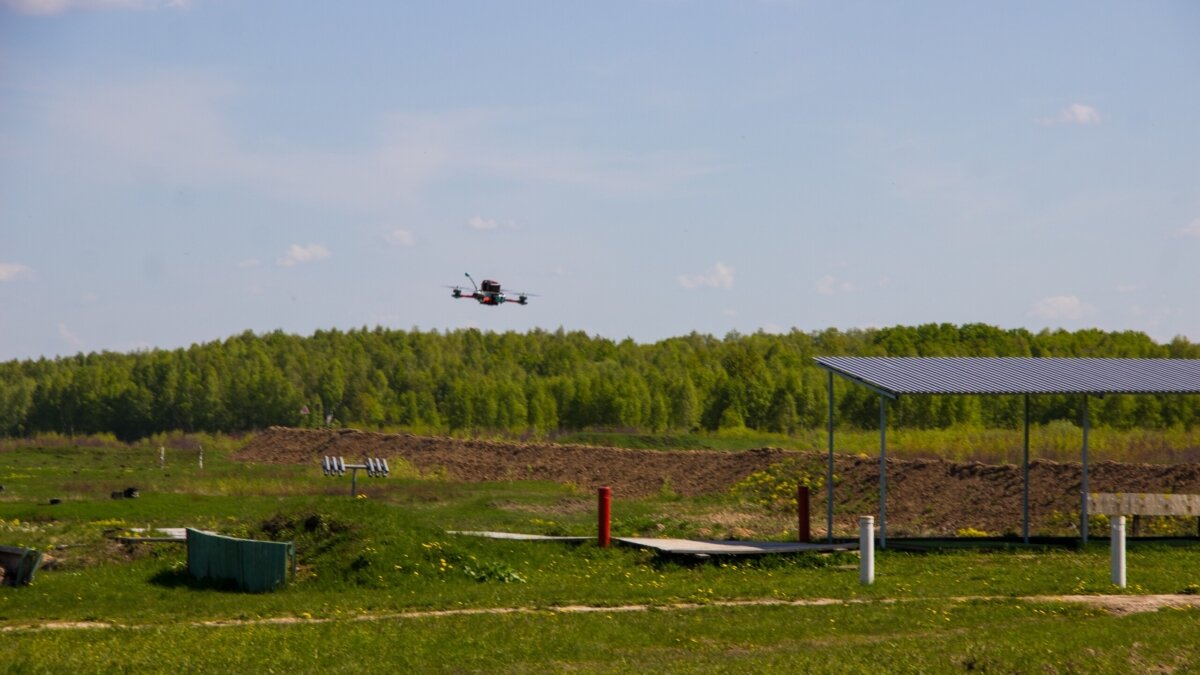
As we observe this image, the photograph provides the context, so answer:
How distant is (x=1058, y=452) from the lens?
45969 mm

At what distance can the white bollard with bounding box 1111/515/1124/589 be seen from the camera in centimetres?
1973

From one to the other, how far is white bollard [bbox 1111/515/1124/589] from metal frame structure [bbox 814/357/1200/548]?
493 centimetres

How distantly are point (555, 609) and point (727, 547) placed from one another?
6981 mm

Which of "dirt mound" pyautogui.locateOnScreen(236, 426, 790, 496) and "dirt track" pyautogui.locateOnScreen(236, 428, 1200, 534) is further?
"dirt mound" pyautogui.locateOnScreen(236, 426, 790, 496)

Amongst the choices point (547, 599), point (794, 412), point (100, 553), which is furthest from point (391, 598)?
point (794, 412)

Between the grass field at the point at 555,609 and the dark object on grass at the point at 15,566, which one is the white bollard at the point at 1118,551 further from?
the dark object on grass at the point at 15,566

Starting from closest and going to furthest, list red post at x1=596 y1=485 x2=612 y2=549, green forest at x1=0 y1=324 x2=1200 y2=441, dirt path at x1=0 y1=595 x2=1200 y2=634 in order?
1. dirt path at x1=0 y1=595 x2=1200 y2=634
2. red post at x1=596 y1=485 x2=612 y2=549
3. green forest at x1=0 y1=324 x2=1200 y2=441

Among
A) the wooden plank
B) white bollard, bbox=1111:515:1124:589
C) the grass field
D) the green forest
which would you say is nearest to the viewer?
the grass field

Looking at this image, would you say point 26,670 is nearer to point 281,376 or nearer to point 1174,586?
point 1174,586

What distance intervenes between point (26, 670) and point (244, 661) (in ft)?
6.66

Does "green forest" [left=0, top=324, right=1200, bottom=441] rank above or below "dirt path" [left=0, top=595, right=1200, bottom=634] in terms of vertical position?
above

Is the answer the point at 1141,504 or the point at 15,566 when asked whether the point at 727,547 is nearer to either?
the point at 1141,504

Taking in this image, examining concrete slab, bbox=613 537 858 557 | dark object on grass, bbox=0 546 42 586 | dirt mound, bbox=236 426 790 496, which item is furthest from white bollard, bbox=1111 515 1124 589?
dirt mound, bbox=236 426 790 496

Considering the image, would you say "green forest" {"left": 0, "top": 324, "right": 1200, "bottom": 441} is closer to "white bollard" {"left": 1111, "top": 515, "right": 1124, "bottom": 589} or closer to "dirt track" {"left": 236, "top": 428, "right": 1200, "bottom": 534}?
"dirt track" {"left": 236, "top": 428, "right": 1200, "bottom": 534}
